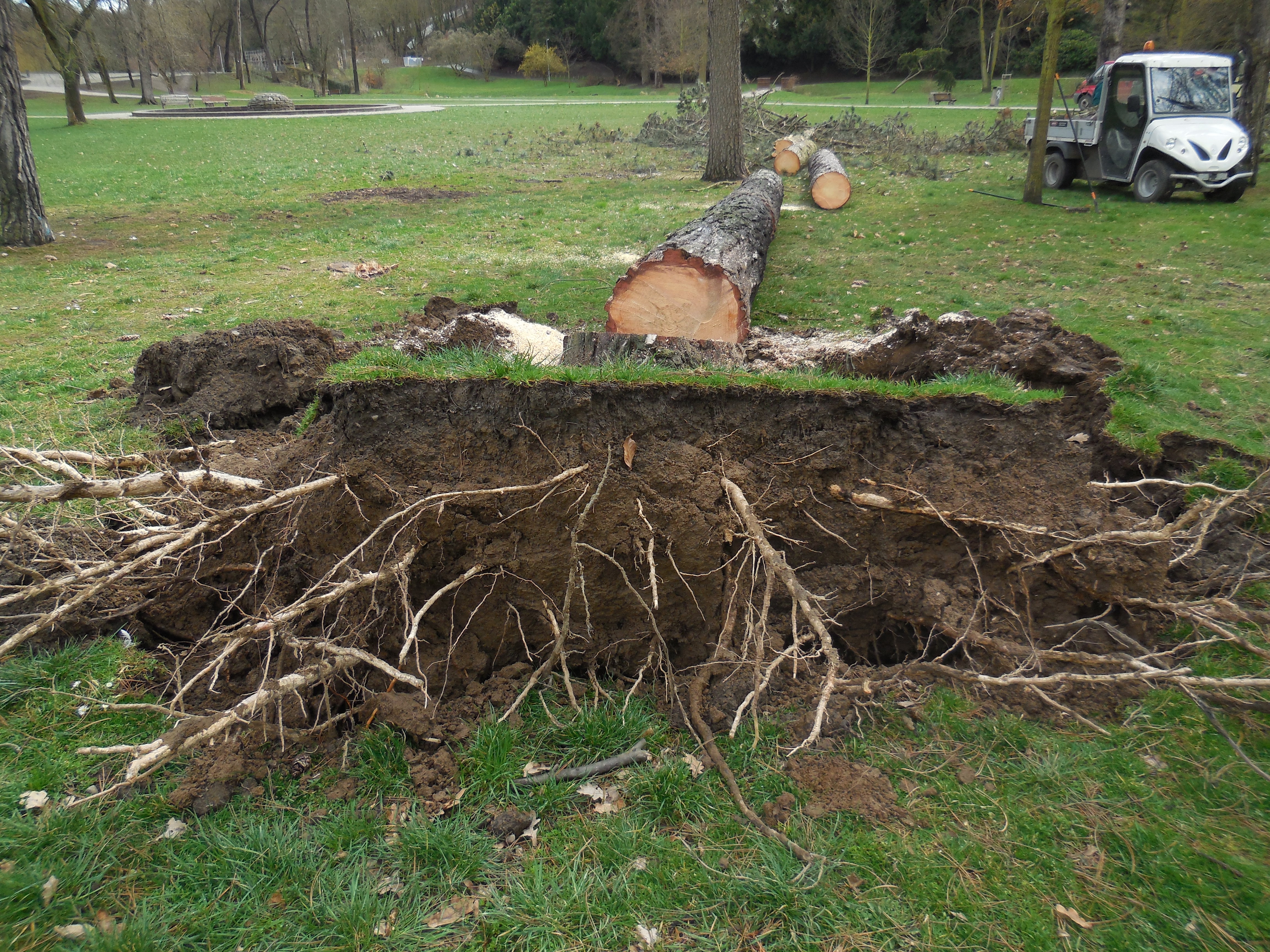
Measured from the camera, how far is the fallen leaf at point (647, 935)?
226 centimetres

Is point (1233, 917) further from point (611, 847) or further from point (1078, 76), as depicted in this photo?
point (1078, 76)

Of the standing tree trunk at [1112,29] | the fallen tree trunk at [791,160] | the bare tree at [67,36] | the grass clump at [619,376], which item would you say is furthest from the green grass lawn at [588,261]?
the bare tree at [67,36]

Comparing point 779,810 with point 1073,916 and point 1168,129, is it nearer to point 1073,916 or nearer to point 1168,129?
point 1073,916

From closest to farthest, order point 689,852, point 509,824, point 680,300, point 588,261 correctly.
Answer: point 689,852 < point 509,824 < point 680,300 < point 588,261

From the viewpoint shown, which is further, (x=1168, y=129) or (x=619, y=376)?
(x=1168, y=129)

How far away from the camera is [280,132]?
84.4ft

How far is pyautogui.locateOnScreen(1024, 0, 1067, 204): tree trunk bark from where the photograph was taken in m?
10.2

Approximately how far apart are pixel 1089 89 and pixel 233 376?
14652 millimetres

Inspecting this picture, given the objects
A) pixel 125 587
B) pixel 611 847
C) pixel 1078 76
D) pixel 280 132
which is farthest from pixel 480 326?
pixel 1078 76

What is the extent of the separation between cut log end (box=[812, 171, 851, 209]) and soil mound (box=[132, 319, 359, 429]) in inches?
397

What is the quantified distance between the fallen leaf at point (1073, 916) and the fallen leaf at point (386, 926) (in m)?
2.15

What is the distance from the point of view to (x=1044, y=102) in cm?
1115

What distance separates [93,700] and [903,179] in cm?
1608

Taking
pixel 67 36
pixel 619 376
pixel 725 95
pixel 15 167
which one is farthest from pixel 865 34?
pixel 619 376
